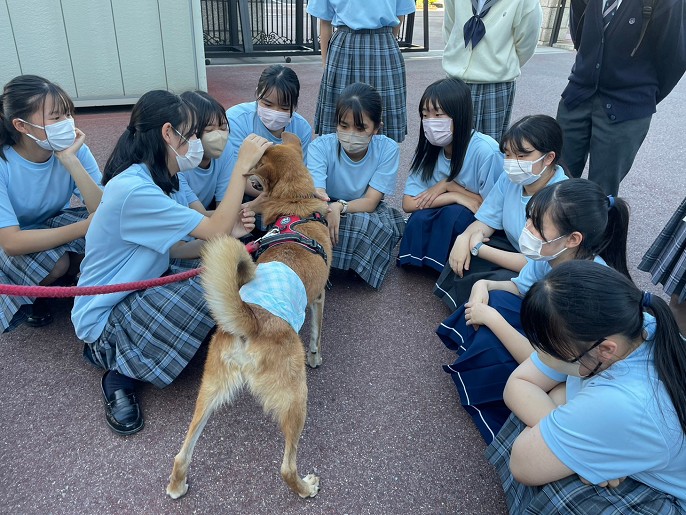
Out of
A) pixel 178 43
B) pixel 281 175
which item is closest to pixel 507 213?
pixel 281 175

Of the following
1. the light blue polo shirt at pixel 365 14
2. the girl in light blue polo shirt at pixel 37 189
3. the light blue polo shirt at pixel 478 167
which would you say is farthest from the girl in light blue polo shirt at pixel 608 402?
the light blue polo shirt at pixel 365 14

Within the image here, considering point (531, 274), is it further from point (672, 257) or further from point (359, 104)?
point (359, 104)

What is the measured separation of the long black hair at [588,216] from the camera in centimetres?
207

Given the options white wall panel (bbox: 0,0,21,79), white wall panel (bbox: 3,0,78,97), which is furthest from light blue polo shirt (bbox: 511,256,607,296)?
white wall panel (bbox: 0,0,21,79)

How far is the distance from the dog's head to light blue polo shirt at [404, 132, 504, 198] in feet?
4.06

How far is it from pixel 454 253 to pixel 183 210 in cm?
163

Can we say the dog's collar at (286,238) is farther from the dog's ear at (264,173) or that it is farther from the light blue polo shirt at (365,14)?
the light blue polo shirt at (365,14)

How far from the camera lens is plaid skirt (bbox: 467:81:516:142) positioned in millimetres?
3855

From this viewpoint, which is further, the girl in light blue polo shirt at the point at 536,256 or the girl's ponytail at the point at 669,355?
the girl in light blue polo shirt at the point at 536,256

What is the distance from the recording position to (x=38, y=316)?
108 inches

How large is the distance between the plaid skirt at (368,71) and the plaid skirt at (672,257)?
2.23 meters

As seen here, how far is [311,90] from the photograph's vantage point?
324 inches

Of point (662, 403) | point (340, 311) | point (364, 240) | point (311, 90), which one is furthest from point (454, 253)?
point (311, 90)

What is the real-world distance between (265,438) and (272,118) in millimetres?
2115
